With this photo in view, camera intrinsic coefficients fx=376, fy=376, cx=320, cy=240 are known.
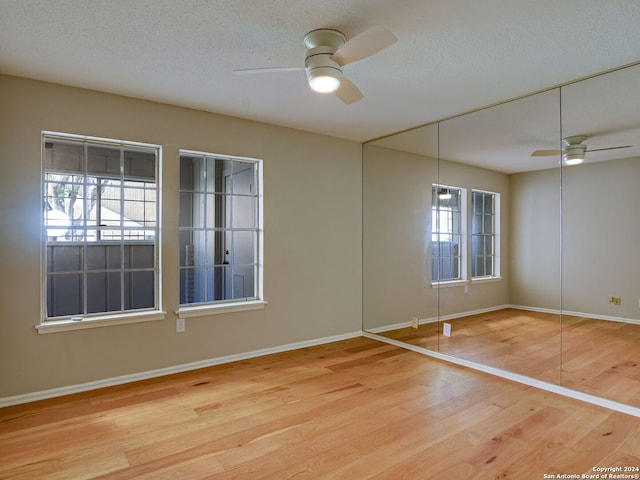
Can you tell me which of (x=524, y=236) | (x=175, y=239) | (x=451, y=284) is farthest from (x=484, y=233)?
(x=175, y=239)

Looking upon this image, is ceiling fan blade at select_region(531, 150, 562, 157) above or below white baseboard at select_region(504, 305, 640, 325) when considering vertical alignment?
above

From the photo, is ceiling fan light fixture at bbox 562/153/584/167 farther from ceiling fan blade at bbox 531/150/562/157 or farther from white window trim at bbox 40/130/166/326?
white window trim at bbox 40/130/166/326

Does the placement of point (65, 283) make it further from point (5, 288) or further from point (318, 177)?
point (318, 177)

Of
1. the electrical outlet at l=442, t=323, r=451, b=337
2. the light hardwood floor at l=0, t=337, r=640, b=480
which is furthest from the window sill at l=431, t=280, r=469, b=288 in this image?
the light hardwood floor at l=0, t=337, r=640, b=480

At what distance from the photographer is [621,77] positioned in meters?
2.63

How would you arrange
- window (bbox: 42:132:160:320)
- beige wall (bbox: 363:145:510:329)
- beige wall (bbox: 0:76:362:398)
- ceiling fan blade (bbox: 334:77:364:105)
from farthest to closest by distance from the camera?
window (bbox: 42:132:160:320)
beige wall (bbox: 363:145:510:329)
beige wall (bbox: 0:76:362:398)
ceiling fan blade (bbox: 334:77:364:105)

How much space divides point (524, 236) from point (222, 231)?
10.6ft

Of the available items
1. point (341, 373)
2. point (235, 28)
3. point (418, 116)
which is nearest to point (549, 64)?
point (418, 116)

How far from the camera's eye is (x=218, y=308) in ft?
11.9

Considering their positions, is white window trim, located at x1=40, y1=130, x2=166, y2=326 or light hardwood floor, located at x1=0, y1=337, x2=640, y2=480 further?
white window trim, located at x1=40, y1=130, x2=166, y2=326

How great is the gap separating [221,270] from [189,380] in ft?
6.71

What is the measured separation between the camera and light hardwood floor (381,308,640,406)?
8.90 feet

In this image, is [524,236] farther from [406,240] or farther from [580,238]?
[406,240]

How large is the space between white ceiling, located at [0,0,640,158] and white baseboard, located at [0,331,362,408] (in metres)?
2.38
